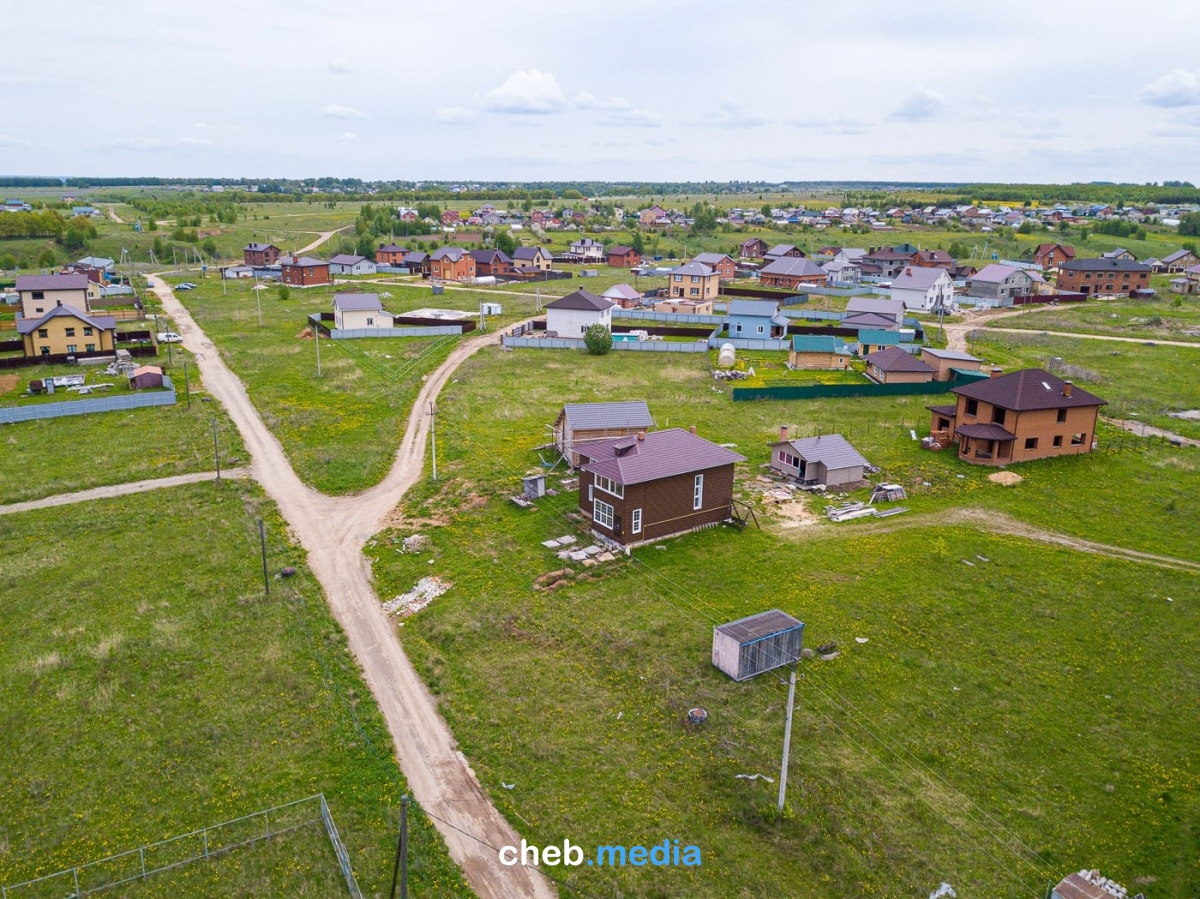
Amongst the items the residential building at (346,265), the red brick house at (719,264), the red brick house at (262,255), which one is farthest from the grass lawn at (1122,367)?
the red brick house at (262,255)

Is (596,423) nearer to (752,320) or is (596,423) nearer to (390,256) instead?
(752,320)

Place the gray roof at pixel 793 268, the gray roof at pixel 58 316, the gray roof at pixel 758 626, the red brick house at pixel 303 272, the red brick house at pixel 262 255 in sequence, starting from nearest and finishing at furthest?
the gray roof at pixel 758 626, the gray roof at pixel 58 316, the red brick house at pixel 303 272, the gray roof at pixel 793 268, the red brick house at pixel 262 255

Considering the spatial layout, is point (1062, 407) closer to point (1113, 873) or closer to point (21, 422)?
point (1113, 873)

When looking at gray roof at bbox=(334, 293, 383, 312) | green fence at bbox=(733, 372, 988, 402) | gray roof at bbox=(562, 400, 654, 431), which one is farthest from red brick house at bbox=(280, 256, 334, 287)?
gray roof at bbox=(562, 400, 654, 431)

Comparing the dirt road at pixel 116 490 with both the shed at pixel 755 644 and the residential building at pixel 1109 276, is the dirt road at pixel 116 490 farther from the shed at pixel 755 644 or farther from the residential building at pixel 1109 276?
the residential building at pixel 1109 276

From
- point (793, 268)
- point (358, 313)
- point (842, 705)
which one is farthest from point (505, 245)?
point (842, 705)
